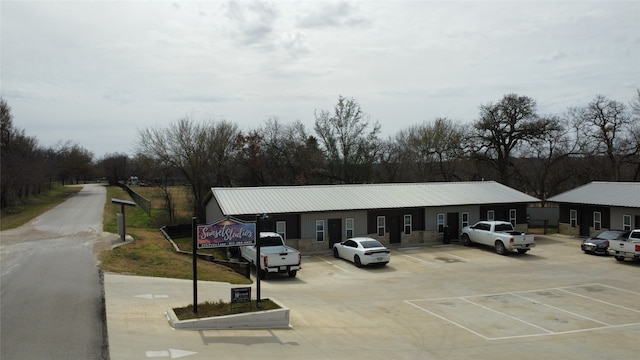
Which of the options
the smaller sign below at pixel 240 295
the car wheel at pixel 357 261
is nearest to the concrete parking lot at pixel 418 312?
the car wheel at pixel 357 261

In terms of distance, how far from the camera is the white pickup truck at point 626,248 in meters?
25.2

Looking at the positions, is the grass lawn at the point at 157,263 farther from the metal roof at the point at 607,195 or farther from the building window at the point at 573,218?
the building window at the point at 573,218

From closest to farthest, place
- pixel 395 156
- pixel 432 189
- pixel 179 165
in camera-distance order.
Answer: pixel 432 189 < pixel 179 165 < pixel 395 156

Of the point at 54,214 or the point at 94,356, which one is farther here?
the point at 54,214

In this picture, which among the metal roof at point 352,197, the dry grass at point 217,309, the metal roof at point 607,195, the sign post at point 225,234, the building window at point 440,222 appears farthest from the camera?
the building window at point 440,222

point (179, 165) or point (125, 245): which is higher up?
point (179, 165)

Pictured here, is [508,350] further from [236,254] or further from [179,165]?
[179,165]

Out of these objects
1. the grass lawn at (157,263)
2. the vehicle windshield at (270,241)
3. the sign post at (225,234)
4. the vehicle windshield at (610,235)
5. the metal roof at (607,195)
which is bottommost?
the grass lawn at (157,263)

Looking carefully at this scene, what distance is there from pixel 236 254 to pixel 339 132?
114 ft

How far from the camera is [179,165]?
4681 cm

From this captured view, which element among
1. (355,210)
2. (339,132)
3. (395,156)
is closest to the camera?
(355,210)

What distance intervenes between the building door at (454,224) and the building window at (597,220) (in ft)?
32.8

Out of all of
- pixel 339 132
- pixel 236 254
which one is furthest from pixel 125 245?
pixel 339 132

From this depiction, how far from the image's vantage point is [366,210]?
31.5 m
